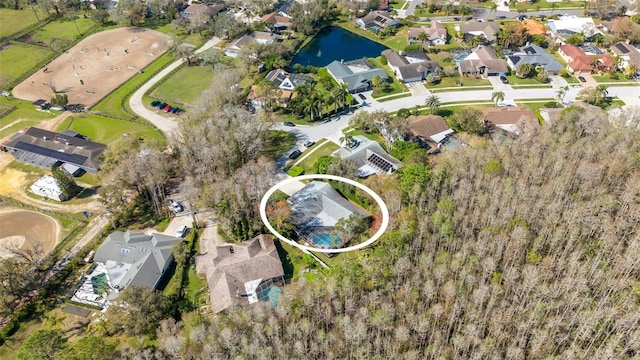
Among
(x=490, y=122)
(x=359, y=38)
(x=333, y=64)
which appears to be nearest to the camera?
(x=490, y=122)

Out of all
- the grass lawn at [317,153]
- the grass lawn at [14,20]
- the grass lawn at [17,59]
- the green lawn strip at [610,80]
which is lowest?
the green lawn strip at [610,80]

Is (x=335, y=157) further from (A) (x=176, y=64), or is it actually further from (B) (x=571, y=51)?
(B) (x=571, y=51)

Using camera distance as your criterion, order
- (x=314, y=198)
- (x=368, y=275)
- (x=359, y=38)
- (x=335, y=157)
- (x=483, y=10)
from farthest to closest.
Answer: (x=483, y=10), (x=359, y=38), (x=335, y=157), (x=314, y=198), (x=368, y=275)

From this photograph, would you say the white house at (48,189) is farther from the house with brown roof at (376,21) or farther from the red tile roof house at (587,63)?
the red tile roof house at (587,63)

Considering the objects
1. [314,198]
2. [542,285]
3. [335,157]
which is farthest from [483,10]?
[542,285]

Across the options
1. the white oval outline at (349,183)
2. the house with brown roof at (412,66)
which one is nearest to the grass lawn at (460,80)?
the house with brown roof at (412,66)

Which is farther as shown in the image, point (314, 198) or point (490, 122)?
point (490, 122)
